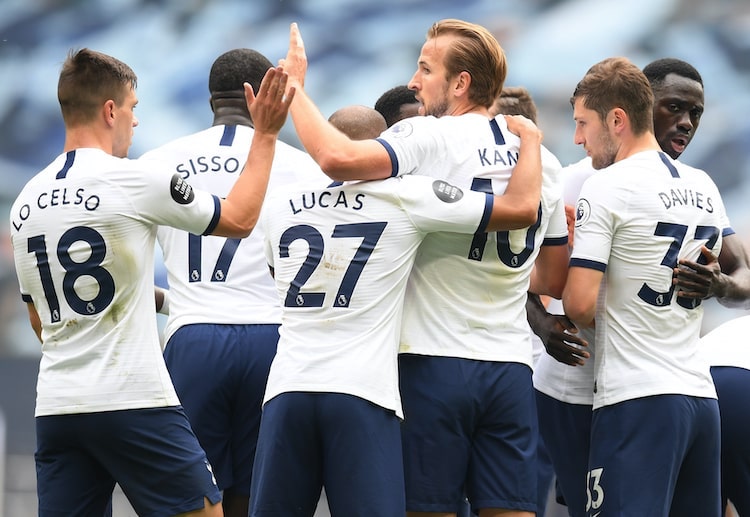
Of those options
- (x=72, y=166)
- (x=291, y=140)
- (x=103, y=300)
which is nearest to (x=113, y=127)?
(x=72, y=166)

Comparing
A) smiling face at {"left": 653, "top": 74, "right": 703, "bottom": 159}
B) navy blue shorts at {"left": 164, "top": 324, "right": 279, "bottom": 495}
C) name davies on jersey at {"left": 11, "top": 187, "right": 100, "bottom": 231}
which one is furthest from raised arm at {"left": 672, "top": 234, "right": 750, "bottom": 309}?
name davies on jersey at {"left": 11, "top": 187, "right": 100, "bottom": 231}

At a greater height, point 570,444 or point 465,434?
point 465,434

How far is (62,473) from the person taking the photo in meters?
4.52

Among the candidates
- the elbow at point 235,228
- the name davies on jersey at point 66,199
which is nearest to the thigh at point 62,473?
the name davies on jersey at point 66,199

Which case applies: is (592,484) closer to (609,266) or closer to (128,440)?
(609,266)

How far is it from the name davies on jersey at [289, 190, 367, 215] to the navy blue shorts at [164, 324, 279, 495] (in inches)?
42.2

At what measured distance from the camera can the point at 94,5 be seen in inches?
395

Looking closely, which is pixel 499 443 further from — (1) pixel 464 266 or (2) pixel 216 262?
(2) pixel 216 262

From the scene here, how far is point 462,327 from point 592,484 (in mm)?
912

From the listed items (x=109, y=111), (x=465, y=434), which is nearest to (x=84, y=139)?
(x=109, y=111)

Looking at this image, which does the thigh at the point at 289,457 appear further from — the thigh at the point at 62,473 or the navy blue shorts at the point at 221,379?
the navy blue shorts at the point at 221,379

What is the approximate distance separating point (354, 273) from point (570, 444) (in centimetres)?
150

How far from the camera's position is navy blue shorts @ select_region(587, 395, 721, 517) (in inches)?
185

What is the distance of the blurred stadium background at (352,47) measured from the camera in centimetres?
977
